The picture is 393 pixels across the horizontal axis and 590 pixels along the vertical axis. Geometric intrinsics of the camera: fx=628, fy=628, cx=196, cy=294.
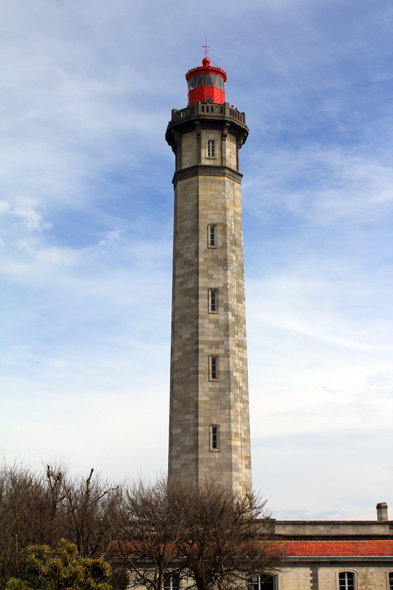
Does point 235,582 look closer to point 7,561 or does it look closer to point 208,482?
point 208,482

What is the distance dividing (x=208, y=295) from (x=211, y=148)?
34.1 ft

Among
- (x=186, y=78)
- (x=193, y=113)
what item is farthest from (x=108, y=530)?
(x=186, y=78)

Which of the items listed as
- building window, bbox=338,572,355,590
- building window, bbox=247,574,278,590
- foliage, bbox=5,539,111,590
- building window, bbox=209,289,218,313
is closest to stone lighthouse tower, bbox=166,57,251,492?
building window, bbox=209,289,218,313

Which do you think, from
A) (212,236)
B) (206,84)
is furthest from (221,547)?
(206,84)

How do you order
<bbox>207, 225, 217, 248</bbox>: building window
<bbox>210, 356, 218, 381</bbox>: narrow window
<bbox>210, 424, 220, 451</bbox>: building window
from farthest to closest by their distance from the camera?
<bbox>207, 225, 217, 248</bbox>: building window
<bbox>210, 356, 218, 381</bbox>: narrow window
<bbox>210, 424, 220, 451</bbox>: building window

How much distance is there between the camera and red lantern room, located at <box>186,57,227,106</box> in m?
44.1

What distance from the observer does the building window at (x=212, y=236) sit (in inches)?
1581

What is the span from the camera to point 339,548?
33312 millimetres

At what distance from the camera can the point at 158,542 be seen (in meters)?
28.1

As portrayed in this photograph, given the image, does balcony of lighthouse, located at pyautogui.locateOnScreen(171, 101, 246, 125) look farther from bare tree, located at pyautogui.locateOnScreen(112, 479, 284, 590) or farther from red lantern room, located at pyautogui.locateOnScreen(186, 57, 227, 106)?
bare tree, located at pyautogui.locateOnScreen(112, 479, 284, 590)

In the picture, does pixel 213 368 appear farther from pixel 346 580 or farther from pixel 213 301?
pixel 346 580

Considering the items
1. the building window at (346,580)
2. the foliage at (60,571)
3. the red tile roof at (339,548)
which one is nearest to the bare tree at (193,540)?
the red tile roof at (339,548)

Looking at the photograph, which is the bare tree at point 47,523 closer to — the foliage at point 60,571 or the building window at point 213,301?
the foliage at point 60,571

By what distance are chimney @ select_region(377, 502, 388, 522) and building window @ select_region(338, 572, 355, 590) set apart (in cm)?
879
